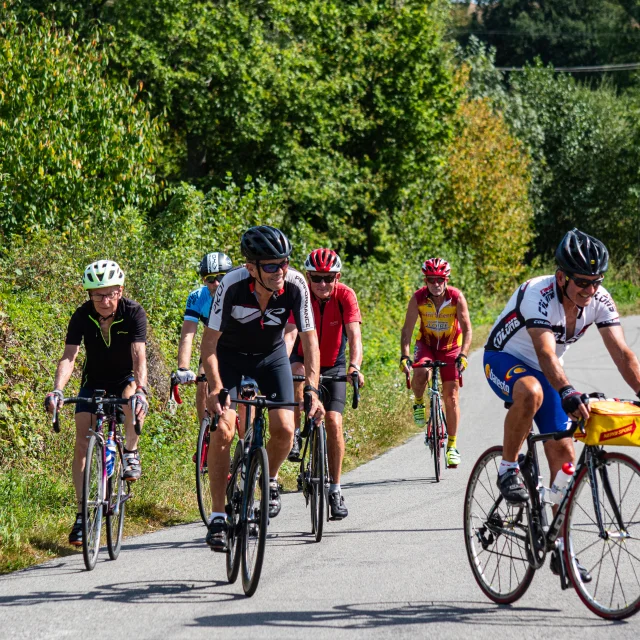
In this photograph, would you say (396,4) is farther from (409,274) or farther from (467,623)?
(467,623)

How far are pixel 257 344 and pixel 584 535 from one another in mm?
2553

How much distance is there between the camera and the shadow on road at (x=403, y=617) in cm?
516

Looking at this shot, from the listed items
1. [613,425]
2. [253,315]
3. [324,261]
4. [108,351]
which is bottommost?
[613,425]

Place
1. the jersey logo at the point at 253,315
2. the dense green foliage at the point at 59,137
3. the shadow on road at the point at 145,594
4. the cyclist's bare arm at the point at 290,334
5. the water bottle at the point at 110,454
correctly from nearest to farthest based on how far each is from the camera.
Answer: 1. the shadow on road at the point at 145,594
2. the jersey logo at the point at 253,315
3. the water bottle at the point at 110,454
4. the cyclist's bare arm at the point at 290,334
5. the dense green foliage at the point at 59,137

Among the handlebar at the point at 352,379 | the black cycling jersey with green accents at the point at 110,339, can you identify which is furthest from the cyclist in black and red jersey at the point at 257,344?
the handlebar at the point at 352,379

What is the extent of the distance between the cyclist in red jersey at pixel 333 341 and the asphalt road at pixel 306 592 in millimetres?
535

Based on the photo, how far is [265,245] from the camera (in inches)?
245

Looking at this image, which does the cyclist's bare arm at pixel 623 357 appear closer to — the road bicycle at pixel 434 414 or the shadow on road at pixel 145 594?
the shadow on road at pixel 145 594

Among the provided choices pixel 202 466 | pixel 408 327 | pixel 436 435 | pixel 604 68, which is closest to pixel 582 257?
pixel 202 466

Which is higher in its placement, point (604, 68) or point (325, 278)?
point (604, 68)

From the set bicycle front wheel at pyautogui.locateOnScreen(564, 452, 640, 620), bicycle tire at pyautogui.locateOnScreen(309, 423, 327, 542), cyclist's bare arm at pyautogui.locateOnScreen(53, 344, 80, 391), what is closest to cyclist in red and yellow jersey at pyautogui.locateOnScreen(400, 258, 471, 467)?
bicycle tire at pyautogui.locateOnScreen(309, 423, 327, 542)

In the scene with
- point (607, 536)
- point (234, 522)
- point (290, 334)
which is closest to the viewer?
point (607, 536)

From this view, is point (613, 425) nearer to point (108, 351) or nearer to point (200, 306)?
point (108, 351)

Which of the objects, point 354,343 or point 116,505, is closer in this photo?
point 116,505
